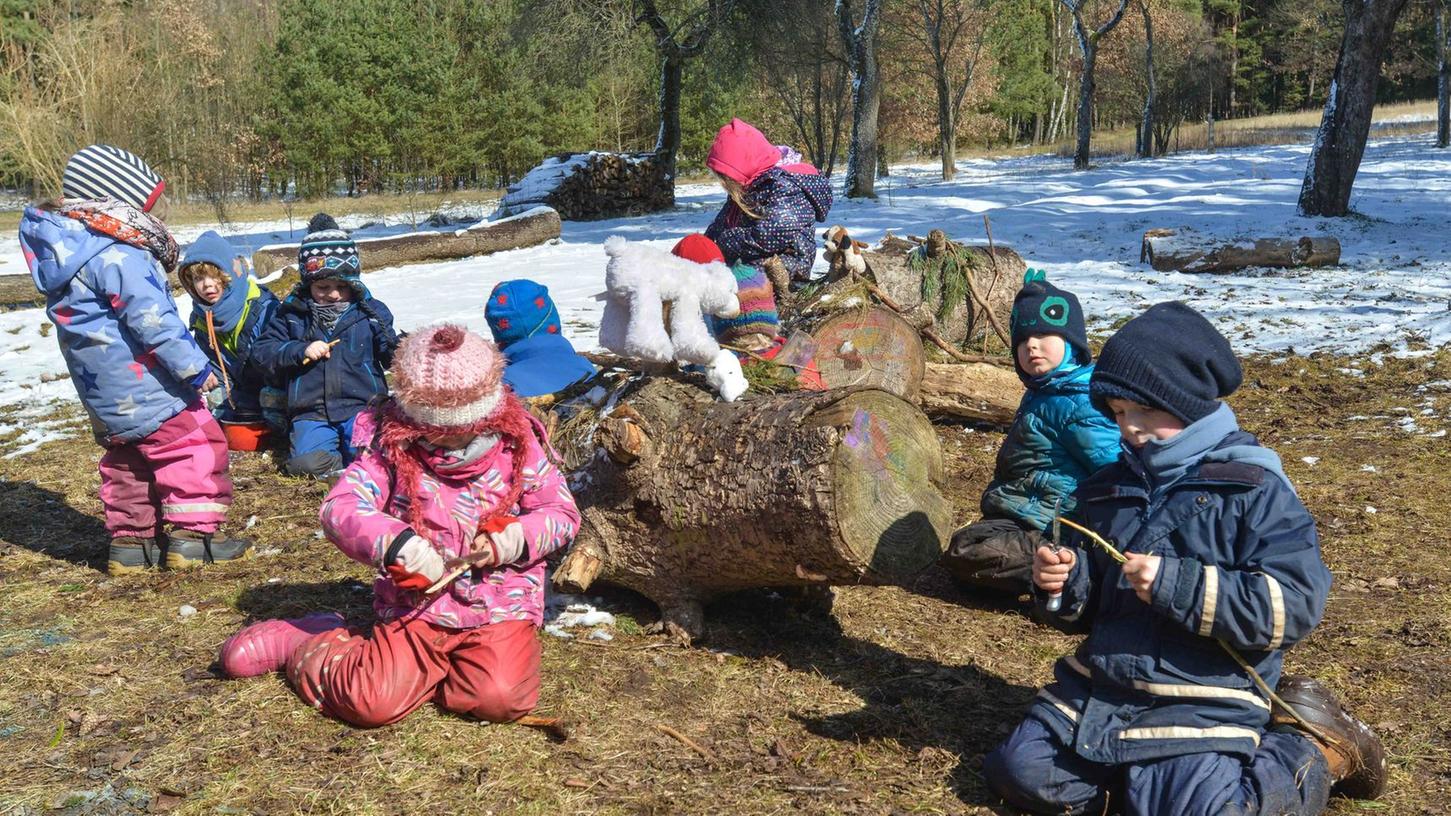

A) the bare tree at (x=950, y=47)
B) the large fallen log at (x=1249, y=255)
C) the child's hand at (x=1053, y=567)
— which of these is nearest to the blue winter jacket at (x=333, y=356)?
the child's hand at (x=1053, y=567)

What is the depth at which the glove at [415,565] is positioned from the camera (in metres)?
3.19

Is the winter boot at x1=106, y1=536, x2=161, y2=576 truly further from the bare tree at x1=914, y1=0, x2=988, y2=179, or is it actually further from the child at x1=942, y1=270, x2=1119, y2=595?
the bare tree at x1=914, y1=0, x2=988, y2=179

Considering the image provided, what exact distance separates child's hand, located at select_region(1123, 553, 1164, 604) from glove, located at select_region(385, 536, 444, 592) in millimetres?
1970

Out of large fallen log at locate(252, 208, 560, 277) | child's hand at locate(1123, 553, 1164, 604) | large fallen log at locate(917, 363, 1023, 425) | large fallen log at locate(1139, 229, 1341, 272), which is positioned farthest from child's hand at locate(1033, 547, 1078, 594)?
large fallen log at locate(252, 208, 560, 277)

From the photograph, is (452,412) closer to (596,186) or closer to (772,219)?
(772,219)

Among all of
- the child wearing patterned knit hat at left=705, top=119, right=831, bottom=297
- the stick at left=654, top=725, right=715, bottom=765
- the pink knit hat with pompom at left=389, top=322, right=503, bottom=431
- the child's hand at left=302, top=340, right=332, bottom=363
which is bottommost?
the stick at left=654, top=725, right=715, bottom=765

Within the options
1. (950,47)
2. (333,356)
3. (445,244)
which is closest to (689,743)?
(333,356)

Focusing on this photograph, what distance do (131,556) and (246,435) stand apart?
2.14 metres

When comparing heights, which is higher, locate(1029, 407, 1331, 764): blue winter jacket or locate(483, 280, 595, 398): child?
locate(483, 280, 595, 398): child

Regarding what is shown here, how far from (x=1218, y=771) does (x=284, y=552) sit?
164 inches

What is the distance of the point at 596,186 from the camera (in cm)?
2089

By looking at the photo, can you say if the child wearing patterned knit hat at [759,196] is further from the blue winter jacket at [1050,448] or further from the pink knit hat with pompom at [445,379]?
the pink knit hat with pompom at [445,379]

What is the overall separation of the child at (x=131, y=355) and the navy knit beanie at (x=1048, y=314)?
136 inches

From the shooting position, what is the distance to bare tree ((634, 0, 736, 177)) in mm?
22078
